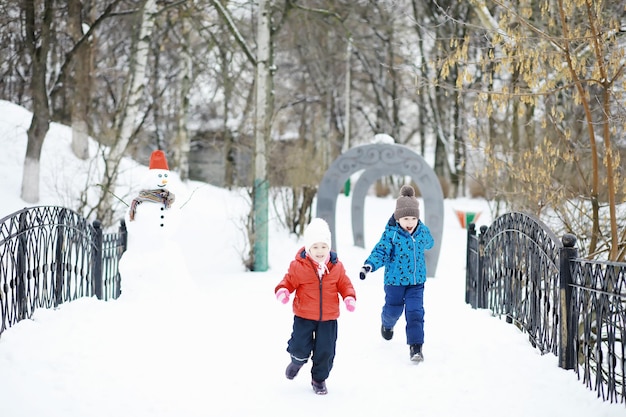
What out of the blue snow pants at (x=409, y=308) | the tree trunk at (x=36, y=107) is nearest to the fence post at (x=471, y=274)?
the blue snow pants at (x=409, y=308)

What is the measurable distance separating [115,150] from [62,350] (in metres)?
9.29

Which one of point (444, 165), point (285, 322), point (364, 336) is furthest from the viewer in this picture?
point (444, 165)

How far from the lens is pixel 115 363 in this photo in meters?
5.14

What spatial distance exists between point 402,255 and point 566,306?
144cm

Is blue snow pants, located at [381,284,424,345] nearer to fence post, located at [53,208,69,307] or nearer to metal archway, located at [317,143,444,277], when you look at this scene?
fence post, located at [53,208,69,307]

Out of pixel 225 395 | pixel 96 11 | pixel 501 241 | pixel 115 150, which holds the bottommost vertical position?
pixel 225 395

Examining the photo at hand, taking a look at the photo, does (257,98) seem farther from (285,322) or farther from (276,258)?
(285,322)

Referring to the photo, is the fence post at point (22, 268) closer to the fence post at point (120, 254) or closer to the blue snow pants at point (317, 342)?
the blue snow pants at point (317, 342)

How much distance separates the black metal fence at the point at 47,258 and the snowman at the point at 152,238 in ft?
1.20

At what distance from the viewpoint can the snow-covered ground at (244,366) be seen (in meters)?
4.40

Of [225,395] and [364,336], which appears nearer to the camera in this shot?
[225,395]

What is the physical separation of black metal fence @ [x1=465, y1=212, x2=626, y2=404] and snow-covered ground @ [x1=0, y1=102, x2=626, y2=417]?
0.51ft

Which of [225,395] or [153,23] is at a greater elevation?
[153,23]

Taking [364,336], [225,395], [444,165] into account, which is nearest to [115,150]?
[364,336]
